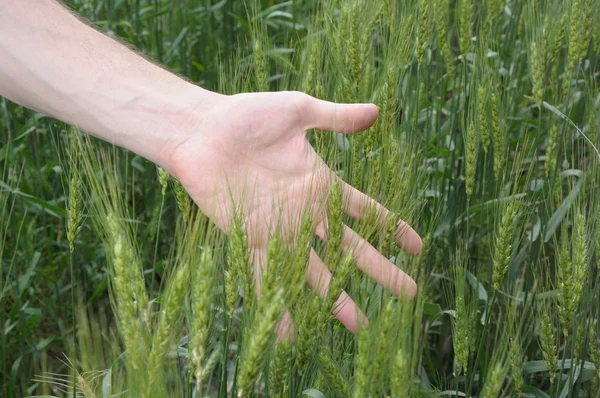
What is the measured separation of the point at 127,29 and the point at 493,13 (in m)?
1.51

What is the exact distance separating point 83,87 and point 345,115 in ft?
1.68

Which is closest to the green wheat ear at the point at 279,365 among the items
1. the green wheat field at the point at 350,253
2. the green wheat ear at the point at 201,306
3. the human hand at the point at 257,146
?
the green wheat field at the point at 350,253

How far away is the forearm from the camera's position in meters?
1.51

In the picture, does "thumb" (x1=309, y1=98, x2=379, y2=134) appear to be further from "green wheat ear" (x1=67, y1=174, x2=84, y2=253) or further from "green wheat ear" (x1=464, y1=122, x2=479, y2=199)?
"green wheat ear" (x1=67, y1=174, x2=84, y2=253)

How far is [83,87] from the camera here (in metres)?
1.51

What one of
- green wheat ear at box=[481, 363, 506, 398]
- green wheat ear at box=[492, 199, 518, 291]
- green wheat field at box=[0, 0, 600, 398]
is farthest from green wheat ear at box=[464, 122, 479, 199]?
green wheat ear at box=[481, 363, 506, 398]

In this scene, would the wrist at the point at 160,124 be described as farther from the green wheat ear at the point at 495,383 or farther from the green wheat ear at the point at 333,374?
the green wheat ear at the point at 495,383

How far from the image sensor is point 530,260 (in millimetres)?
1751

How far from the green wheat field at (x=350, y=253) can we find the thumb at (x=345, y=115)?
1.2 inches

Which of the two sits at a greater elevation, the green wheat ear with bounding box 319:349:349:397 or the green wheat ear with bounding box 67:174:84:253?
the green wheat ear with bounding box 67:174:84:253

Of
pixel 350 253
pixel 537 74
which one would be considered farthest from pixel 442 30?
pixel 350 253

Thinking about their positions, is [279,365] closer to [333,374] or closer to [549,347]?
[333,374]

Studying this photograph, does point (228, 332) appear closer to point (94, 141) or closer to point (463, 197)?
point (463, 197)

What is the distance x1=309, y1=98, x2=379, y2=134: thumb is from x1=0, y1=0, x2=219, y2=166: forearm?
24 centimetres
